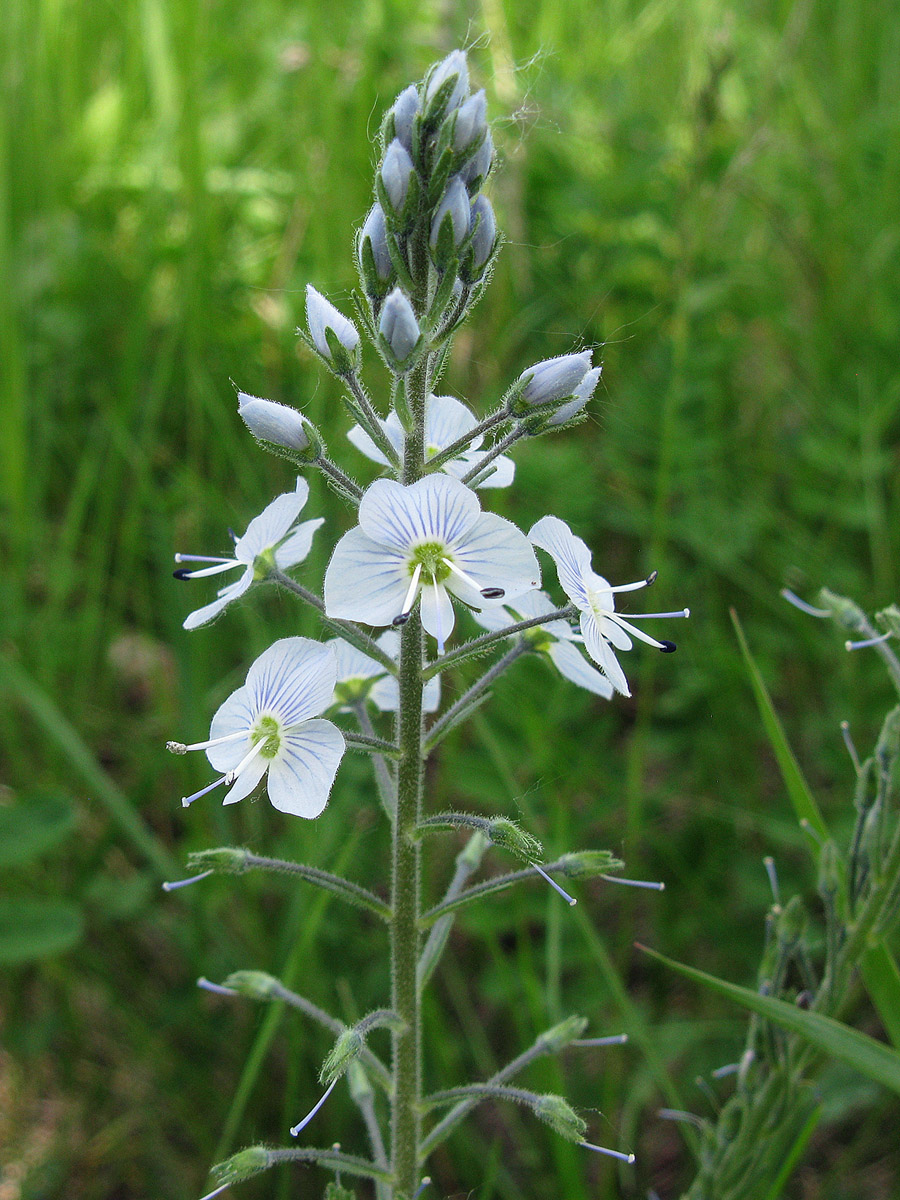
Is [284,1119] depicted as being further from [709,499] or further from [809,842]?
[709,499]

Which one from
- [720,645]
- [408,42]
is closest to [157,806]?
[720,645]

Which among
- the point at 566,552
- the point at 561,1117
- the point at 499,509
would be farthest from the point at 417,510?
the point at 499,509

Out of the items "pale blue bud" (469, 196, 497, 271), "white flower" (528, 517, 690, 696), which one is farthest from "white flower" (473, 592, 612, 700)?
"pale blue bud" (469, 196, 497, 271)

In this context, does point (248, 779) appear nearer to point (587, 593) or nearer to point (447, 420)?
point (587, 593)


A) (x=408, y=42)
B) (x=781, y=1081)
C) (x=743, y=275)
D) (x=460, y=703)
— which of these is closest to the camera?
(x=460, y=703)

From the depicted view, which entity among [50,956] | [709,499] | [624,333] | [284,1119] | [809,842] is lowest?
[284,1119]

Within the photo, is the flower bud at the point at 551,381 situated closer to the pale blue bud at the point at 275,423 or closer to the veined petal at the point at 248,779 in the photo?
the pale blue bud at the point at 275,423

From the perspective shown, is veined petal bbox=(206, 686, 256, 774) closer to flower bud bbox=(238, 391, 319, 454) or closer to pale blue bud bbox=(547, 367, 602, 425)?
flower bud bbox=(238, 391, 319, 454)
